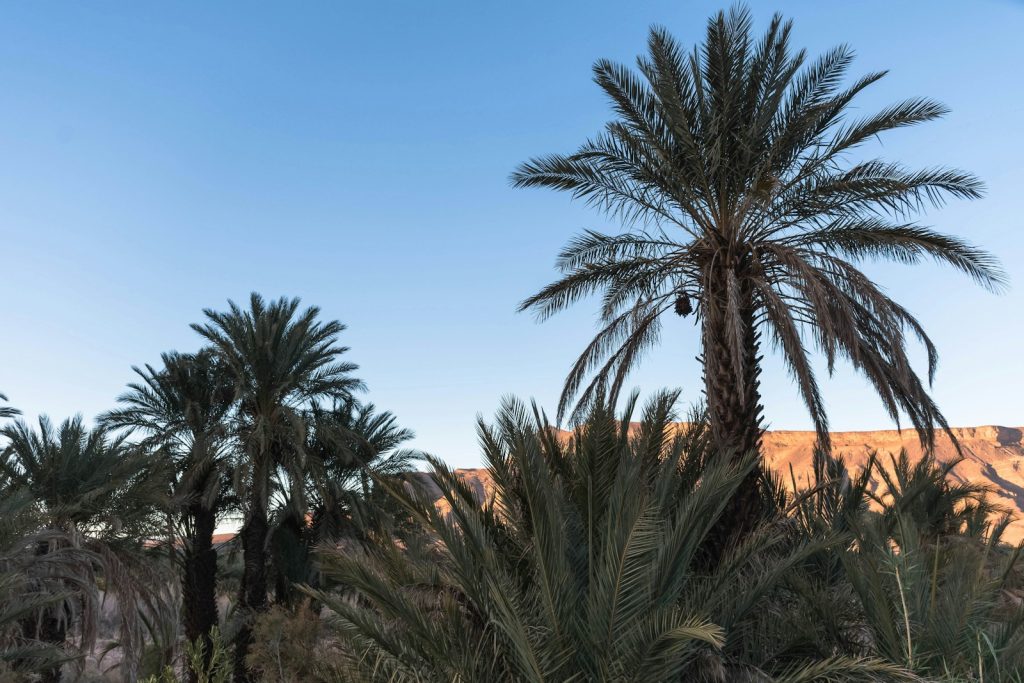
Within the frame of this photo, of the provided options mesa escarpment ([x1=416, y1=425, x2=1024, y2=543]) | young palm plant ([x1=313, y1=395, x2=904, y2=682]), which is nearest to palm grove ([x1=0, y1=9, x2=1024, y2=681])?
young palm plant ([x1=313, y1=395, x2=904, y2=682])

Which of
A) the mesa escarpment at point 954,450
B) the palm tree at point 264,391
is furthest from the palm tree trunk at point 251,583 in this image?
the mesa escarpment at point 954,450

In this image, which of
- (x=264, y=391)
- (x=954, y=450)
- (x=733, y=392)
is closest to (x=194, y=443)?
(x=264, y=391)

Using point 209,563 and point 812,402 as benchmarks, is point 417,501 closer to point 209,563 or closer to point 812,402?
point 812,402

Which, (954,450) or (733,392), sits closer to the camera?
(733,392)

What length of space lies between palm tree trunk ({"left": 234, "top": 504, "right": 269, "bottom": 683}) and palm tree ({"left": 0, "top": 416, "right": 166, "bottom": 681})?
3573 mm

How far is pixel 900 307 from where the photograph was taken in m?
11.8

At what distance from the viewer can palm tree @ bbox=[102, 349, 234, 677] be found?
2158 cm

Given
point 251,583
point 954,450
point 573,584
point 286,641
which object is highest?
point 954,450

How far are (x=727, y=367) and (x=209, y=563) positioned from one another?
17.8 metres

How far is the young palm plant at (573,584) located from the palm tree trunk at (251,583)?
14806 mm

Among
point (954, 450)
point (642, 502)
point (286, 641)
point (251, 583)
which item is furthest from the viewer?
point (954, 450)

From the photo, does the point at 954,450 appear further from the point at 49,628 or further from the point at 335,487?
the point at 49,628

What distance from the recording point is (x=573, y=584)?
6797mm

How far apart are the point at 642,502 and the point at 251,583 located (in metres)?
18.7
